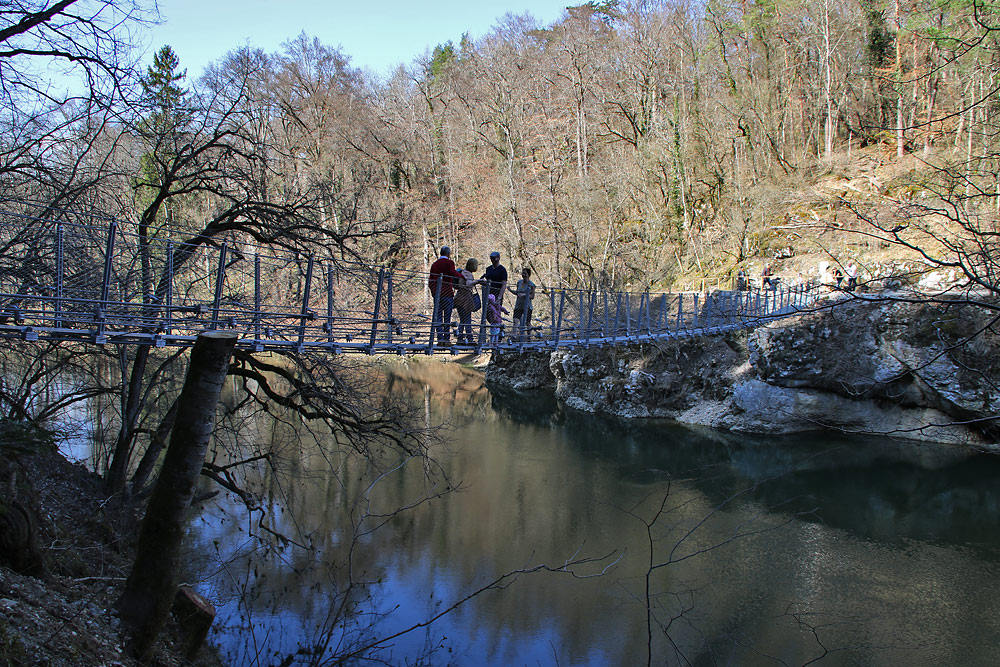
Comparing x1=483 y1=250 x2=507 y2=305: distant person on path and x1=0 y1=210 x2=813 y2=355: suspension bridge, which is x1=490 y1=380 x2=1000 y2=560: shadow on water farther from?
x1=0 y1=210 x2=813 y2=355: suspension bridge

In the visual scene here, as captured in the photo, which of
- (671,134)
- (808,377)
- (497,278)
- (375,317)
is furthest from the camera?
(671,134)

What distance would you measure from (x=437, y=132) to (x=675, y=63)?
860 centimetres

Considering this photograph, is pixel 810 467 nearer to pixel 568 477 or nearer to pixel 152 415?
pixel 568 477

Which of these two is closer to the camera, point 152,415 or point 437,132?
point 152,415

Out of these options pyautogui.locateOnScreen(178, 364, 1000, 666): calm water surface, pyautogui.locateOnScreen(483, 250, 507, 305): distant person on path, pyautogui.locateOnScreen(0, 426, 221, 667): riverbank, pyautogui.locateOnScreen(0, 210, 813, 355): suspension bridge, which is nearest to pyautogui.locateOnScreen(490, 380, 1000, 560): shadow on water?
pyautogui.locateOnScreen(178, 364, 1000, 666): calm water surface

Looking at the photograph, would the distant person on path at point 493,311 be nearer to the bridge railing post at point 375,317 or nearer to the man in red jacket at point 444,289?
the man in red jacket at point 444,289

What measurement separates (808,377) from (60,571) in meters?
12.0

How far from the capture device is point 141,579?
2.88 meters

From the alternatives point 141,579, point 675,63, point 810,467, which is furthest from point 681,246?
point 141,579

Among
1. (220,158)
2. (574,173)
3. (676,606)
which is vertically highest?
(574,173)

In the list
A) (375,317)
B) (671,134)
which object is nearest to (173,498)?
(375,317)

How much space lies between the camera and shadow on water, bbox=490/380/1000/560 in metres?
8.41

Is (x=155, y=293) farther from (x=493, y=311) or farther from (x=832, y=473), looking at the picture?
(x=832, y=473)

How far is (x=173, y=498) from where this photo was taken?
283 centimetres
